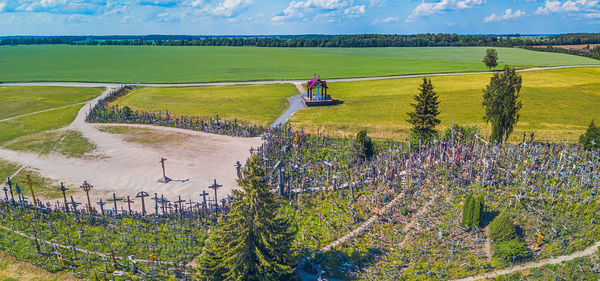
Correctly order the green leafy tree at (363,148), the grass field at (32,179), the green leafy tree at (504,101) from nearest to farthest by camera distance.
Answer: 1. the grass field at (32,179)
2. the green leafy tree at (363,148)
3. the green leafy tree at (504,101)

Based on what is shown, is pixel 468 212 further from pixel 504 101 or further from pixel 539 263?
pixel 504 101

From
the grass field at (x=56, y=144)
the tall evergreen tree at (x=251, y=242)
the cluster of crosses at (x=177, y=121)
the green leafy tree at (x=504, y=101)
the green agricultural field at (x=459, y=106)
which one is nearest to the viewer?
the tall evergreen tree at (x=251, y=242)

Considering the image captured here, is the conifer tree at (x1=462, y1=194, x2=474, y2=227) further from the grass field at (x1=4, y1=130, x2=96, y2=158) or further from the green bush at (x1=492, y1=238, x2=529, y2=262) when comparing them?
the grass field at (x1=4, y1=130, x2=96, y2=158)

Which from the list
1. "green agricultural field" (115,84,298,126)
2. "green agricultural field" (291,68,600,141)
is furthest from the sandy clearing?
"green agricultural field" (291,68,600,141)

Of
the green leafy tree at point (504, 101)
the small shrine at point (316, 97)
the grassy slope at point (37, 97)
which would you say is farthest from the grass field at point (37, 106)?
the green leafy tree at point (504, 101)

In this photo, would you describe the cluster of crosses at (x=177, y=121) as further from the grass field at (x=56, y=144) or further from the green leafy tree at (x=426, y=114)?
the green leafy tree at (x=426, y=114)

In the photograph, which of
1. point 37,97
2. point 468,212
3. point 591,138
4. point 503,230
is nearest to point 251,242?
point 468,212

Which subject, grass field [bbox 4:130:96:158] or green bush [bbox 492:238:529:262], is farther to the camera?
grass field [bbox 4:130:96:158]
